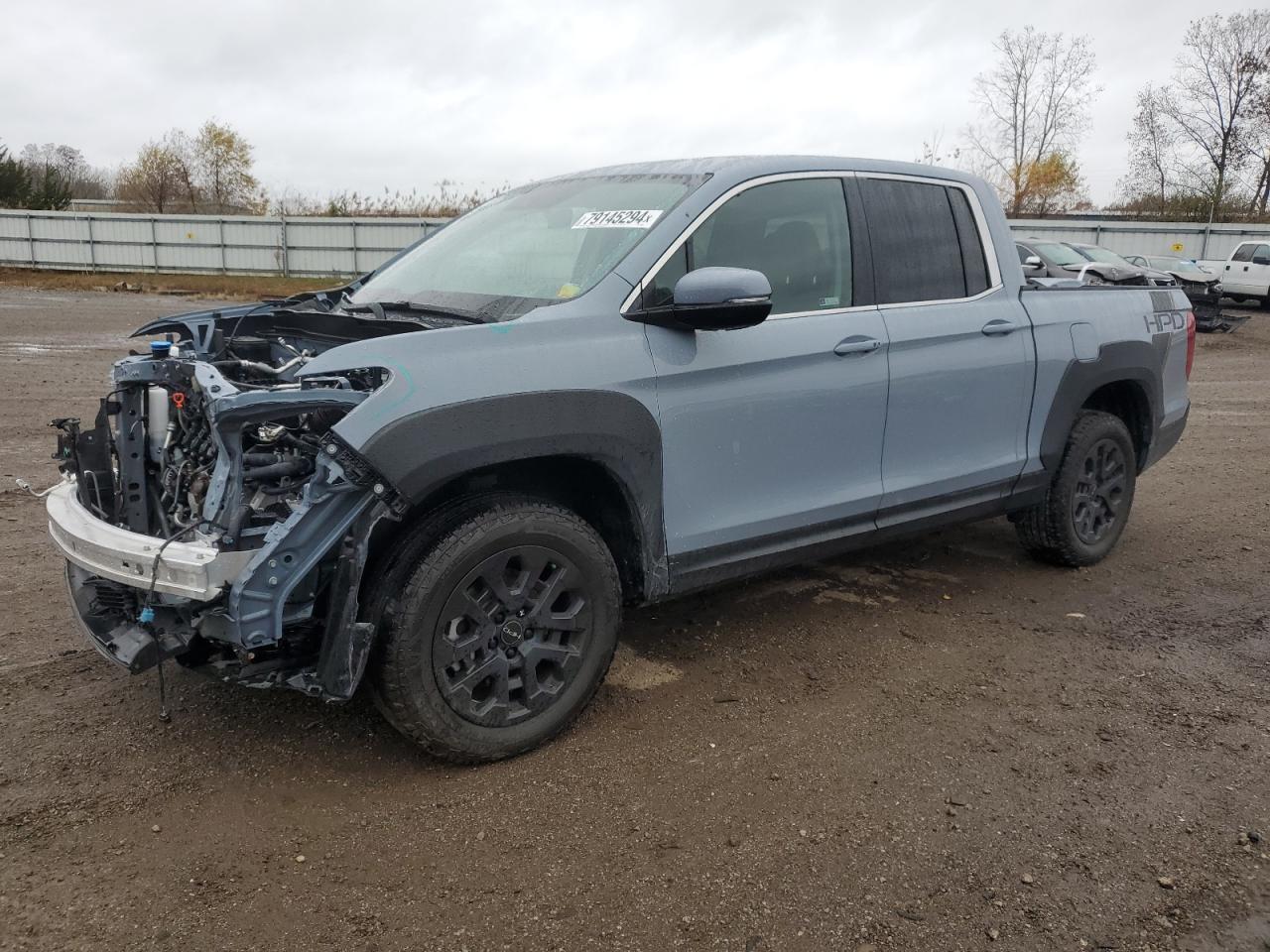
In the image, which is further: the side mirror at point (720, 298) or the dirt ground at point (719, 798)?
the side mirror at point (720, 298)

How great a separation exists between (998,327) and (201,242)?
102 feet

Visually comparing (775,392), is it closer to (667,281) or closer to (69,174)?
(667,281)

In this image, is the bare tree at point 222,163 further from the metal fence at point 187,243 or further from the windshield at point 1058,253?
the windshield at point 1058,253

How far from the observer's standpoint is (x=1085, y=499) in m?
5.06

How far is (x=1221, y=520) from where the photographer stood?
6.15 metres

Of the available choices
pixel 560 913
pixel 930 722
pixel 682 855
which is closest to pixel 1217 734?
pixel 930 722

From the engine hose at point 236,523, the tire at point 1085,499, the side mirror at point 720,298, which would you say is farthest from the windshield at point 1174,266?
the engine hose at point 236,523

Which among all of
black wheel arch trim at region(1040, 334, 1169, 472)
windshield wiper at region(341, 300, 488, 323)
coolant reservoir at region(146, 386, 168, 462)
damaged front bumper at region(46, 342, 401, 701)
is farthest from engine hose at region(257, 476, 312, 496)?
black wheel arch trim at region(1040, 334, 1169, 472)

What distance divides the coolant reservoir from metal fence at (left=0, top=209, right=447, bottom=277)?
2781cm

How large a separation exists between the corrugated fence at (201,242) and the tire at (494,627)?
27220 millimetres

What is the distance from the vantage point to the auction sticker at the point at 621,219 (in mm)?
3455

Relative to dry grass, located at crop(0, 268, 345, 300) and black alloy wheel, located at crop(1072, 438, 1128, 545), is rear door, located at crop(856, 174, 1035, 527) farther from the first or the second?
dry grass, located at crop(0, 268, 345, 300)

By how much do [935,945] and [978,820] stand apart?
60 centimetres

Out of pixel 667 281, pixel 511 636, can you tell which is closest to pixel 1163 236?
pixel 667 281
